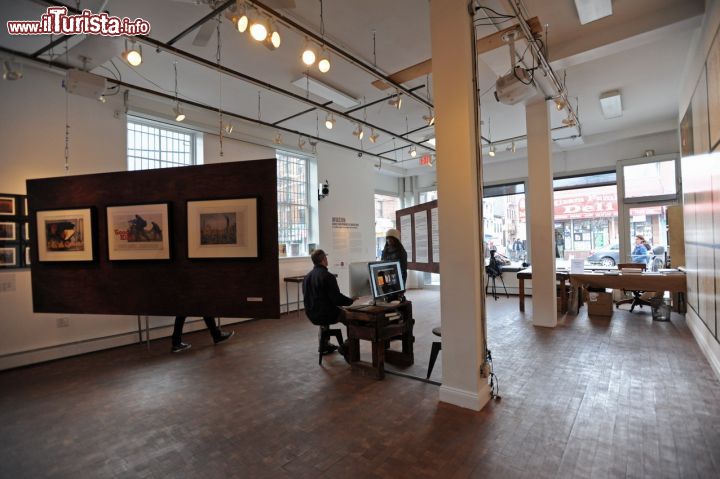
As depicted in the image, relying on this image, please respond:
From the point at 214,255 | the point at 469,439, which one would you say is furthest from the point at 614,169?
the point at 214,255

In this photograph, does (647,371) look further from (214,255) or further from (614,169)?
(614,169)

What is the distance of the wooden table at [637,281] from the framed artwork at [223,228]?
6.41 m

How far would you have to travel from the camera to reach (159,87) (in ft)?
18.5

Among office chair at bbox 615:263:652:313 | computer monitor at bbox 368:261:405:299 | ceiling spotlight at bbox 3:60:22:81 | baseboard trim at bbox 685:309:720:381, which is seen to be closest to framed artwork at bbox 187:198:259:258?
computer monitor at bbox 368:261:405:299

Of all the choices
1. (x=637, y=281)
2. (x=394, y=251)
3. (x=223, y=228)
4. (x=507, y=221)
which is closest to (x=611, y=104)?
(x=637, y=281)

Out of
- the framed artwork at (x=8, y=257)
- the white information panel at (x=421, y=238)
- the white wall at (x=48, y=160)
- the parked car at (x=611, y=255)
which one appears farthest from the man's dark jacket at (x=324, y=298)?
the parked car at (x=611, y=255)

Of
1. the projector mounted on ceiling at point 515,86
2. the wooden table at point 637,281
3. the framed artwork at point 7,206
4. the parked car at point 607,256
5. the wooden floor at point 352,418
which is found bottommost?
the wooden floor at point 352,418

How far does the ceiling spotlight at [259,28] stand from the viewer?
3.21m

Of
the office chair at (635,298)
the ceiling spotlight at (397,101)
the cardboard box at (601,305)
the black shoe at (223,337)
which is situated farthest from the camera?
the office chair at (635,298)

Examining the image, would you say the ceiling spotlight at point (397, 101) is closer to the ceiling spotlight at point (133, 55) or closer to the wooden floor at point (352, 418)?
the ceiling spotlight at point (133, 55)

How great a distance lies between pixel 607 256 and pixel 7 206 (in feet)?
39.6

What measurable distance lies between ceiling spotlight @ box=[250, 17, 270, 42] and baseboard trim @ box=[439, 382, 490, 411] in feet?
12.0

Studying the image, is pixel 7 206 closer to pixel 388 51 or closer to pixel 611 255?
pixel 388 51

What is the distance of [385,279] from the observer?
169 inches
